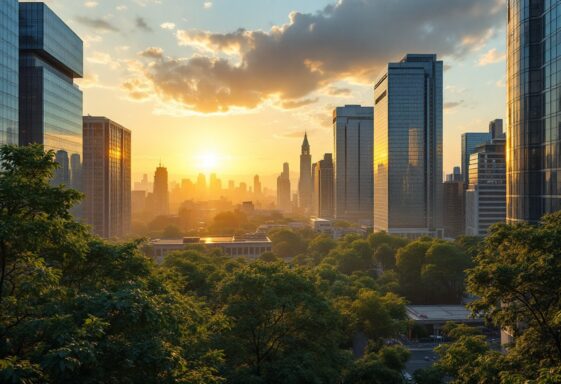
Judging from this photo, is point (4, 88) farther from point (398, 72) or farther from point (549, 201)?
point (398, 72)

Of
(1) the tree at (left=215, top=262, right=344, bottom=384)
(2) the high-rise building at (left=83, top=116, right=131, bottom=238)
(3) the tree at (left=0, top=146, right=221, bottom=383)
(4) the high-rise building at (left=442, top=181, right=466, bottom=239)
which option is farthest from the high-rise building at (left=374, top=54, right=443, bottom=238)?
(3) the tree at (left=0, top=146, right=221, bottom=383)

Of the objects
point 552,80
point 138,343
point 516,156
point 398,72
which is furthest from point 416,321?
point 398,72

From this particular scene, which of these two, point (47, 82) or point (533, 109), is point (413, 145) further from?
point (47, 82)

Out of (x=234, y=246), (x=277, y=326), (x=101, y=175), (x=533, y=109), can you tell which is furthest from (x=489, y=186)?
(x=101, y=175)

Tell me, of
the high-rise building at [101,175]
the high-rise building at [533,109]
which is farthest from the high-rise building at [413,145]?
the high-rise building at [101,175]

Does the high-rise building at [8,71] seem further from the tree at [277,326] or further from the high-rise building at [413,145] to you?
the high-rise building at [413,145]

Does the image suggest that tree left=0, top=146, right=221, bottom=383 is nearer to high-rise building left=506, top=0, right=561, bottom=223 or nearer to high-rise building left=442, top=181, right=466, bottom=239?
Result: high-rise building left=506, top=0, right=561, bottom=223
